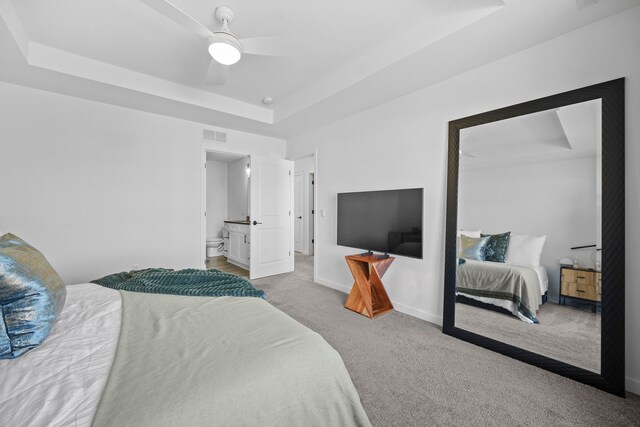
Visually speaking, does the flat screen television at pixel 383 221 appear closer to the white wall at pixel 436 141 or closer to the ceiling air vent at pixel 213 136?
the white wall at pixel 436 141

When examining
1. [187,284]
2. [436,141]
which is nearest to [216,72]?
[187,284]

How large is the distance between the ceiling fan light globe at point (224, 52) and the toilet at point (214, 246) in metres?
4.67

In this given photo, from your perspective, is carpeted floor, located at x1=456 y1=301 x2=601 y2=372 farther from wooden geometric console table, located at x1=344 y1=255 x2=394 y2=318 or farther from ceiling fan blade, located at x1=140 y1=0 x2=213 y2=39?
ceiling fan blade, located at x1=140 y1=0 x2=213 y2=39

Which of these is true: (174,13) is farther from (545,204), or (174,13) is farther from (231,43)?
(545,204)

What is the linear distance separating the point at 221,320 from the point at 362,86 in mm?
2611

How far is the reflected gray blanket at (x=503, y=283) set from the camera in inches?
83.0

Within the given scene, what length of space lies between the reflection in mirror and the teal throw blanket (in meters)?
1.93

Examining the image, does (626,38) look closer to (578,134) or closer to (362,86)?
(578,134)

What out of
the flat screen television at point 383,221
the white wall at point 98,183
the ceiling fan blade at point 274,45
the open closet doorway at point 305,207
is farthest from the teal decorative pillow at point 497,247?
the open closet doorway at point 305,207

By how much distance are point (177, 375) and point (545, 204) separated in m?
2.52

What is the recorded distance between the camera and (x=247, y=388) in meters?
0.86

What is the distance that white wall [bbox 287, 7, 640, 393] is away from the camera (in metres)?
1.75

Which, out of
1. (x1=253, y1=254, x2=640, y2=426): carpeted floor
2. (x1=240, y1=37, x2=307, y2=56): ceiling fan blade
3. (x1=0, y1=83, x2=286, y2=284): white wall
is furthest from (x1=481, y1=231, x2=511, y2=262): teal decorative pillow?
(x1=0, y1=83, x2=286, y2=284): white wall

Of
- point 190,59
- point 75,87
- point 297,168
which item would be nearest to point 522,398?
point 190,59
